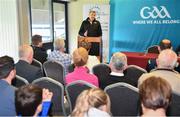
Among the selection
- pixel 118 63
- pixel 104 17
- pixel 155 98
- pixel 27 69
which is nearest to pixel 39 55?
pixel 27 69

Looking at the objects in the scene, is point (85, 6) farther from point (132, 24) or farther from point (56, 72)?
point (56, 72)

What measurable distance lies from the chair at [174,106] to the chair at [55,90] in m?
1.11

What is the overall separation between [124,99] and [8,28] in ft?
12.8

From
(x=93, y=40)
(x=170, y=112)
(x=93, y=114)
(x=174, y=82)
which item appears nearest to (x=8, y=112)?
(x=93, y=114)

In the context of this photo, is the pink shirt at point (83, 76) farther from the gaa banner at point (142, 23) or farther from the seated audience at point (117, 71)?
the gaa banner at point (142, 23)

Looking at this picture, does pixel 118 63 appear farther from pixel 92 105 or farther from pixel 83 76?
pixel 92 105

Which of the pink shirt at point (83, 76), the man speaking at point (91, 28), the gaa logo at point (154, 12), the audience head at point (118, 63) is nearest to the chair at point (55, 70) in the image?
the pink shirt at point (83, 76)

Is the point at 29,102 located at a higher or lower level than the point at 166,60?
lower

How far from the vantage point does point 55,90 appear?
2.65 meters

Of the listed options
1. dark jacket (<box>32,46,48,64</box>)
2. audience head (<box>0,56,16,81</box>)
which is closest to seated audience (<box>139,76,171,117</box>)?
audience head (<box>0,56,16,81</box>)

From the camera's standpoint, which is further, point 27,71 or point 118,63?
point 27,71

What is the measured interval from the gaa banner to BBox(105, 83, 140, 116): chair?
17.6 feet

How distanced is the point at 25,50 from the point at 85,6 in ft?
15.6

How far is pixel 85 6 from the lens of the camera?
7906 millimetres
